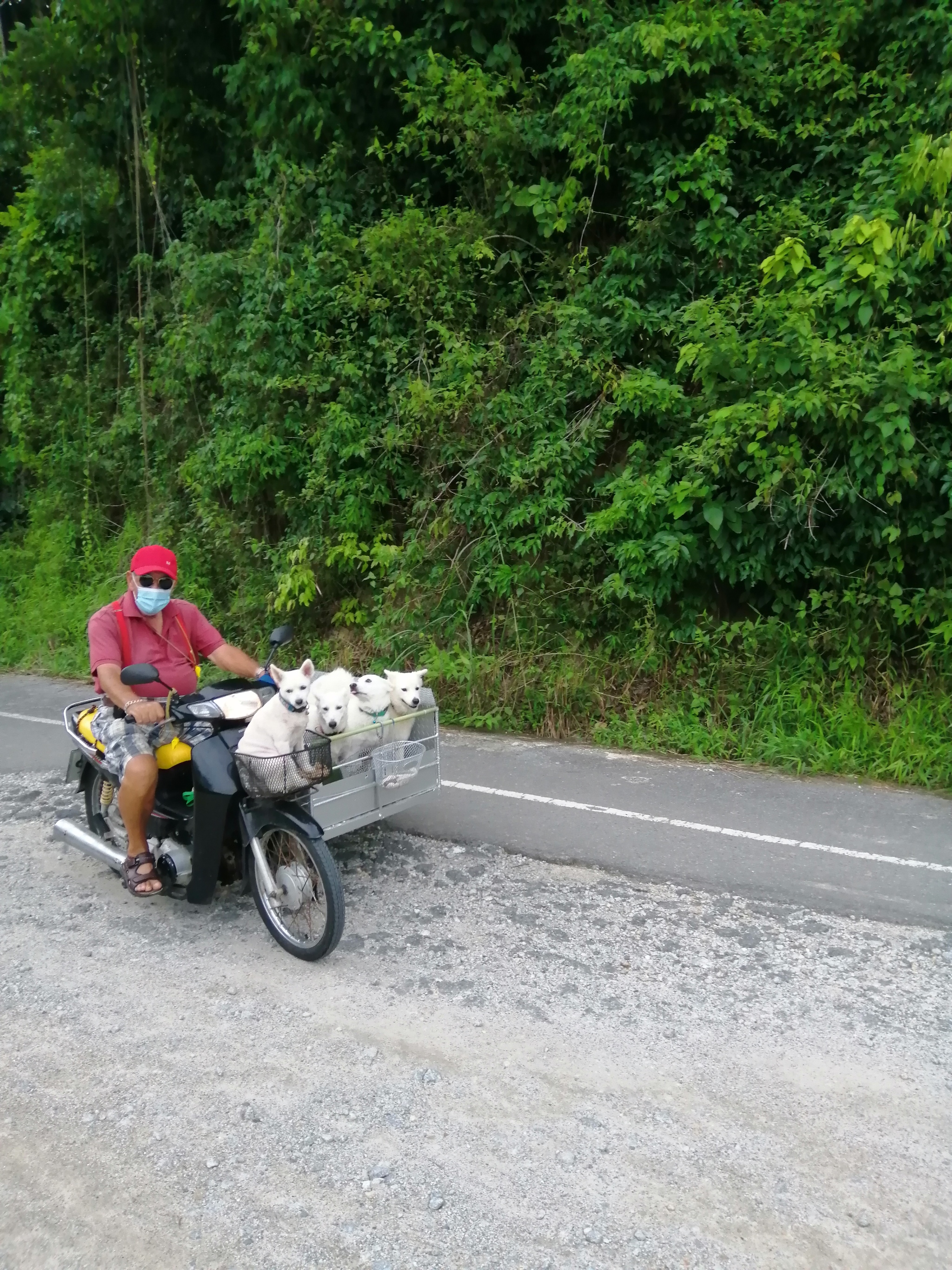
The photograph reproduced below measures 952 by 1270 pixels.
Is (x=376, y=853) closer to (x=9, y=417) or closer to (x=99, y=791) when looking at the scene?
(x=99, y=791)

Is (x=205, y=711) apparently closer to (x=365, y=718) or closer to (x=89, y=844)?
(x=365, y=718)

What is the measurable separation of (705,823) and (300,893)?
2707mm

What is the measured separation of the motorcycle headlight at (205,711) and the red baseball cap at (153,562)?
727 mm

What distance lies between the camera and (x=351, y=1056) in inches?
143

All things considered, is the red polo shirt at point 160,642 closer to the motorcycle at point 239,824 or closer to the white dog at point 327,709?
the motorcycle at point 239,824

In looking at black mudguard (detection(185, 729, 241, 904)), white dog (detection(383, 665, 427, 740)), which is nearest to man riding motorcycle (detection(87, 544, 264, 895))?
black mudguard (detection(185, 729, 241, 904))

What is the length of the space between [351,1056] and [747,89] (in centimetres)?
897

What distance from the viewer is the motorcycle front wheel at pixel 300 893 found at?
4.18 metres

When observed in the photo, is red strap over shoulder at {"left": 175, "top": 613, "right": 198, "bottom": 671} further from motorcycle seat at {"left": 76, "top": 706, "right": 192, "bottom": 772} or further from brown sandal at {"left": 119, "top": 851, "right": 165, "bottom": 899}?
brown sandal at {"left": 119, "top": 851, "right": 165, "bottom": 899}

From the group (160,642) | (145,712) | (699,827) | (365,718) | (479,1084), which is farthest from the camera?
(699,827)

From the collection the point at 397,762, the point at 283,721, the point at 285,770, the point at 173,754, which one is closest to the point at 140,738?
the point at 173,754

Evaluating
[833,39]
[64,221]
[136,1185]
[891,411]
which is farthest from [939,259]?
[64,221]

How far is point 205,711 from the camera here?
4801mm

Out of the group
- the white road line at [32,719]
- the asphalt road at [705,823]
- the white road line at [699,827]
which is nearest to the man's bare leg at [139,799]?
the asphalt road at [705,823]
